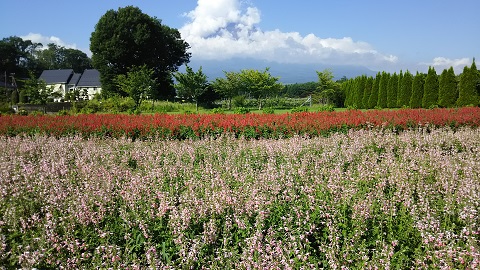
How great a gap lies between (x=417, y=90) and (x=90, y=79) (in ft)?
215

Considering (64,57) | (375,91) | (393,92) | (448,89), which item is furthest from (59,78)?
(448,89)

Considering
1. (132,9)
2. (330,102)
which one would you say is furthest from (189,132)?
(132,9)

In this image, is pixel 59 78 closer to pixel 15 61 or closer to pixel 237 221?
pixel 15 61

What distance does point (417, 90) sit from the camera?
30984 millimetres

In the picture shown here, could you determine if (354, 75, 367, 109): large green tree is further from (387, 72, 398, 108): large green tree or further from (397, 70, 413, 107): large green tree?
(397, 70, 413, 107): large green tree

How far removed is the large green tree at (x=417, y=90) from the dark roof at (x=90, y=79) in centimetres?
6162

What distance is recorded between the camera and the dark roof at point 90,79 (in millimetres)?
74062

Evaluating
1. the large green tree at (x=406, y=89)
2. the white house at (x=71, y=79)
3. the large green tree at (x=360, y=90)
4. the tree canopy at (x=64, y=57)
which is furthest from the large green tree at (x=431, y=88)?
the tree canopy at (x=64, y=57)

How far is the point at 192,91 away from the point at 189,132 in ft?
82.2

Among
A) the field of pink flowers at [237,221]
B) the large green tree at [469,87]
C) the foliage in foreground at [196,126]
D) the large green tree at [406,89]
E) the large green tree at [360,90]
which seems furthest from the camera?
the large green tree at [360,90]

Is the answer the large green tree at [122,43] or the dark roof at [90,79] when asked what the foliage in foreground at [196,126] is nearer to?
the large green tree at [122,43]

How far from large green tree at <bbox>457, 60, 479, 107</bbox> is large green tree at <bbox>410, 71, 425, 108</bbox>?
298 centimetres

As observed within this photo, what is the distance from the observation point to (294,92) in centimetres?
7231

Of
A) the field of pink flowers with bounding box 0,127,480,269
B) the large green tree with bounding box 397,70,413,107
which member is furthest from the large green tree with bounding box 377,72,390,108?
the field of pink flowers with bounding box 0,127,480,269
